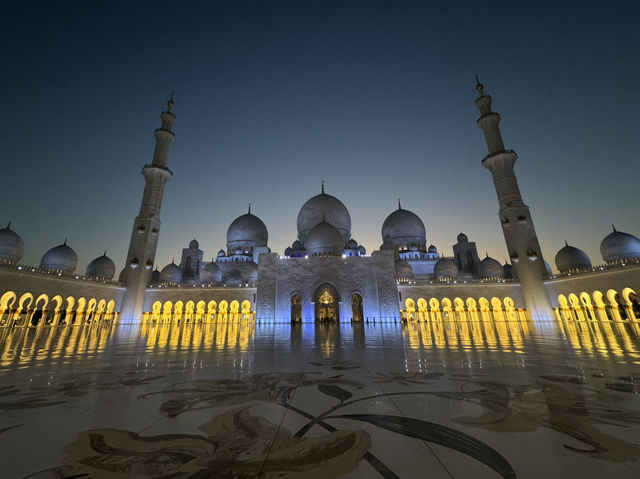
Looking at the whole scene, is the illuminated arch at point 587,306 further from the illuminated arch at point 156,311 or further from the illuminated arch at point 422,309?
the illuminated arch at point 156,311

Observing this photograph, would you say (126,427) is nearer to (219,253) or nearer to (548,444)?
(548,444)

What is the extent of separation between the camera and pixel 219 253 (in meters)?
34.3

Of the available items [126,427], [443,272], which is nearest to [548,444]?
[126,427]

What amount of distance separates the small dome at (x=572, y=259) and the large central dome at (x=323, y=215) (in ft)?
65.5

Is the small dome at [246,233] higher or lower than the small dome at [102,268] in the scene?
higher

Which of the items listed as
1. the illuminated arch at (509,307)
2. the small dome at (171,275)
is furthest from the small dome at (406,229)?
the small dome at (171,275)

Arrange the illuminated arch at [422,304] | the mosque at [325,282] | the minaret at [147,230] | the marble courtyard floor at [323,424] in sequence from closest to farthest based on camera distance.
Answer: the marble courtyard floor at [323,424], the mosque at [325,282], the minaret at [147,230], the illuminated arch at [422,304]

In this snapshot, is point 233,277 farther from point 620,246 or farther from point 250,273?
point 620,246

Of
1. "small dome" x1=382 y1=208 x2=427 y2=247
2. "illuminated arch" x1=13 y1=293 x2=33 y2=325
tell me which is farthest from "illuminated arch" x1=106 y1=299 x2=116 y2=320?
"small dome" x1=382 y1=208 x2=427 y2=247

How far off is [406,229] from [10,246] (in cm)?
3749

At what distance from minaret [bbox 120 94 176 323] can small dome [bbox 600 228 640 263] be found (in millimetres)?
38372

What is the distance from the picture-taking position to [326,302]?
2191 cm

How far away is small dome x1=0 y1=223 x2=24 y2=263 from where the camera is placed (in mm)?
22281

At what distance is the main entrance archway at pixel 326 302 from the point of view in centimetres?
2134
